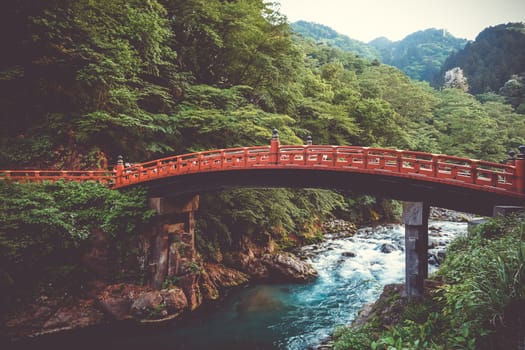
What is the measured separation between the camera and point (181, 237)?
1500 centimetres

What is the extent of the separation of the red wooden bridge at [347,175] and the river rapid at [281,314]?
5981mm

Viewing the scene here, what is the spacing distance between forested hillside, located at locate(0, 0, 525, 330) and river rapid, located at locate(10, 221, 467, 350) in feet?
12.2

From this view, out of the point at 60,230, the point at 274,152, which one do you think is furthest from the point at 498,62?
the point at 60,230

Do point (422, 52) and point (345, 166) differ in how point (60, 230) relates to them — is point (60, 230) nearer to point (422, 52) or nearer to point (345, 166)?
point (345, 166)

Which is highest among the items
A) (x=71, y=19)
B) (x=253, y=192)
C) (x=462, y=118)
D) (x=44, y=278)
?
(x=71, y=19)

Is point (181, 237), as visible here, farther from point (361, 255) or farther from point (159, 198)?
point (361, 255)

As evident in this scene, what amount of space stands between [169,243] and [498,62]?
8026cm

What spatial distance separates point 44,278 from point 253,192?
35.4ft

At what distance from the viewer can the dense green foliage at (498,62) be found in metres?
56.8

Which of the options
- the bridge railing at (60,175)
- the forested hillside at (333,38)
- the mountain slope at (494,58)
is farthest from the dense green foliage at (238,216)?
the forested hillside at (333,38)

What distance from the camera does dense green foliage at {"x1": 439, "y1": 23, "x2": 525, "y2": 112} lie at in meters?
56.8

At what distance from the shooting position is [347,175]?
11.5 meters

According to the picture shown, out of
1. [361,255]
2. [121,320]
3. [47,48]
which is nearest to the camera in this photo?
[121,320]

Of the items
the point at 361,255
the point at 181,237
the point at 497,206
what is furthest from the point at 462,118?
the point at 181,237
